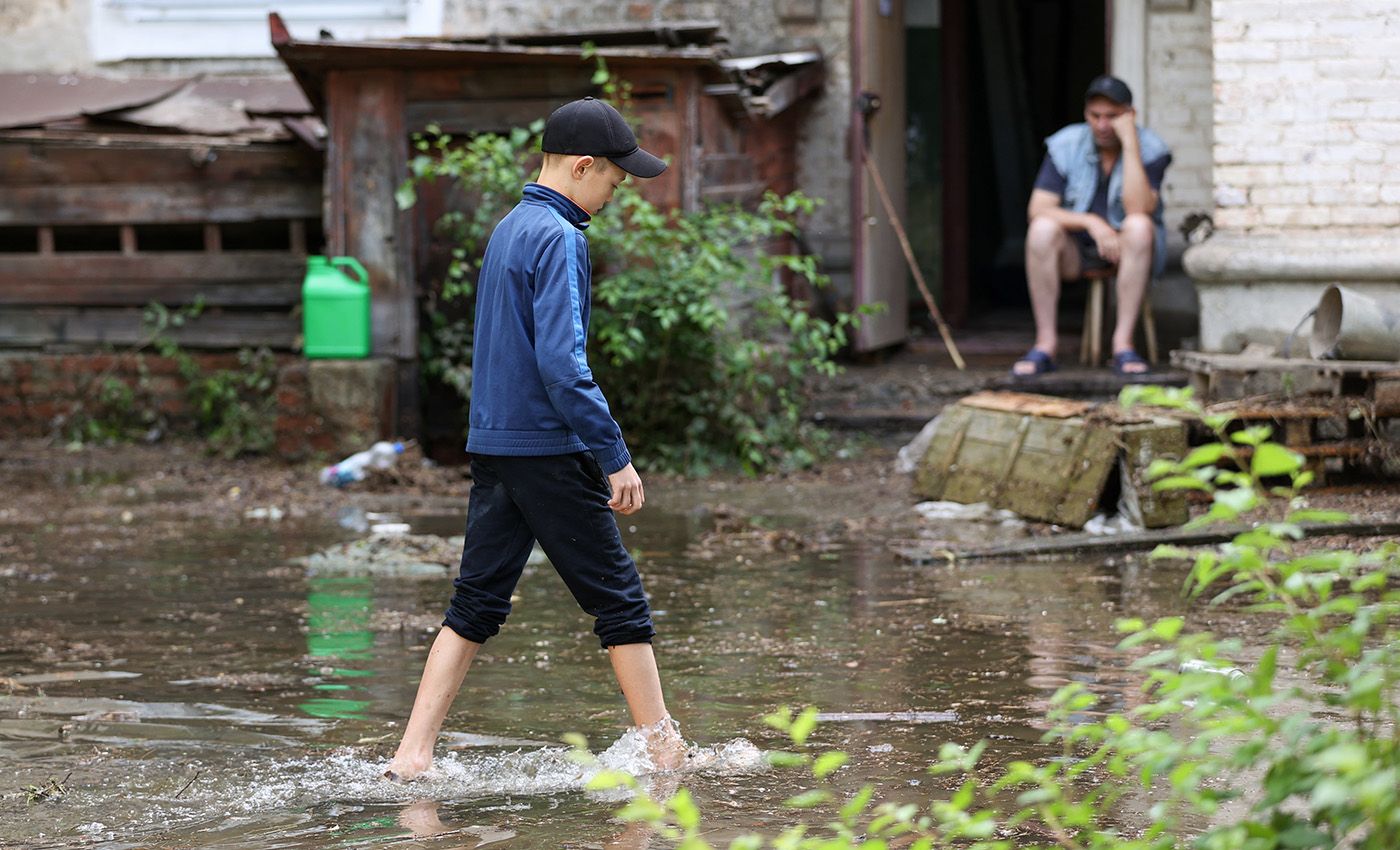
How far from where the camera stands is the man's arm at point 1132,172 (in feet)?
31.3

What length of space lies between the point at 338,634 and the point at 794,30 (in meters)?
6.69

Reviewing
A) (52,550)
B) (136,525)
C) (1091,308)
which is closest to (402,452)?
(136,525)

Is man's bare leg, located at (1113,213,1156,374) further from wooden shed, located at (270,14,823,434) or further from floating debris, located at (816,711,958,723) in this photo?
floating debris, located at (816,711,958,723)

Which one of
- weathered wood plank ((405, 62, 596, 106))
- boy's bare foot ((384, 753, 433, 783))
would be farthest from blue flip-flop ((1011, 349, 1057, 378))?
boy's bare foot ((384, 753, 433, 783))

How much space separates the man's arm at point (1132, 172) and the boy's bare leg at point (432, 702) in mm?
Answer: 6423

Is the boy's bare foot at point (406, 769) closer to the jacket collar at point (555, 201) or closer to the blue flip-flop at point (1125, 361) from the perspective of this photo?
the jacket collar at point (555, 201)

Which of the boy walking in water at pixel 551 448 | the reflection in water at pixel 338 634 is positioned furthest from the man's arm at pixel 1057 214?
the boy walking in water at pixel 551 448

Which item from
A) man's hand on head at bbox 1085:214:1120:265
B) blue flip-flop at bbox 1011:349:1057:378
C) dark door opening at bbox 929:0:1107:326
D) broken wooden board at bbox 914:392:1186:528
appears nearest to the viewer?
broken wooden board at bbox 914:392:1186:528

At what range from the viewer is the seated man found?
962 cm

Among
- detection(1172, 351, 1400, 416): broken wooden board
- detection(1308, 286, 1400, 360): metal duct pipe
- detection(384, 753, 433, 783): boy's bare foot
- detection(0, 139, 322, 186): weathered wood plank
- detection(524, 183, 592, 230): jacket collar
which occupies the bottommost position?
detection(384, 753, 433, 783): boy's bare foot

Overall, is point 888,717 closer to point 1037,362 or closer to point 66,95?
point 1037,362

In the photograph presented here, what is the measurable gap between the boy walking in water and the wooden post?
5643 millimetres

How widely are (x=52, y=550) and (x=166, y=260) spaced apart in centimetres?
350

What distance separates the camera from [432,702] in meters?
4.20
